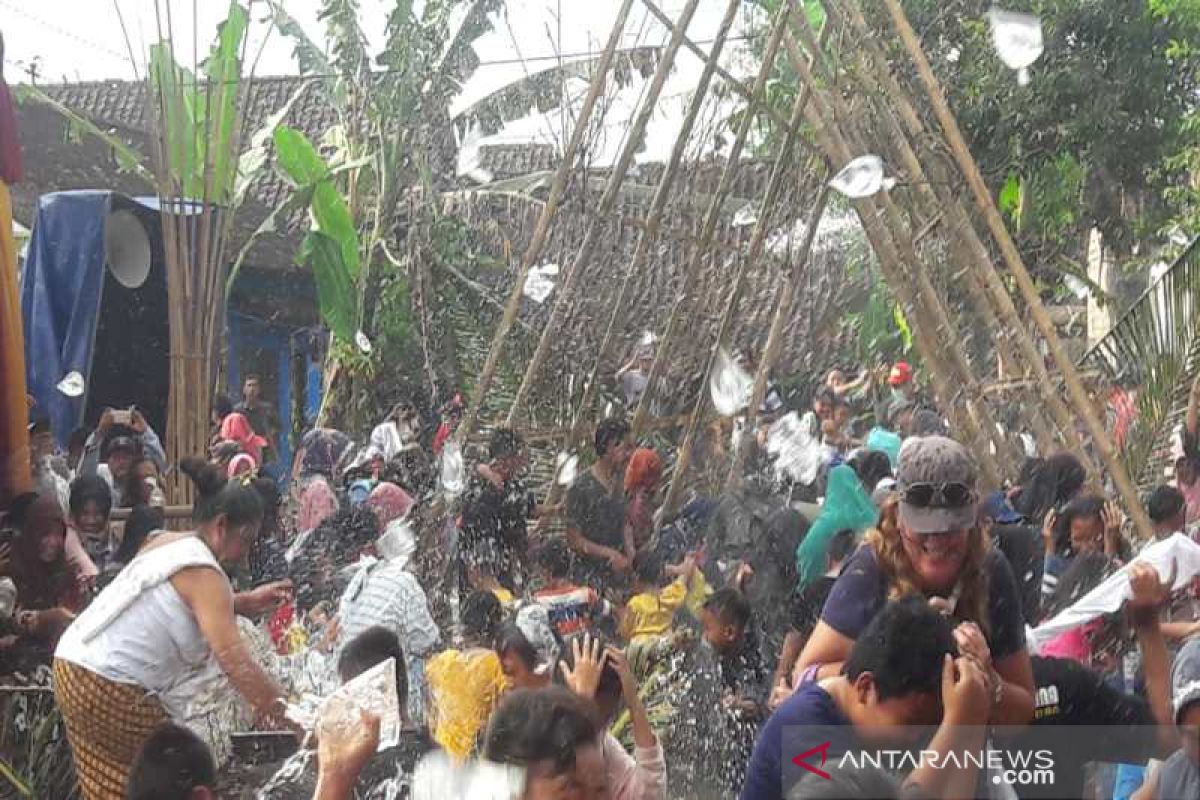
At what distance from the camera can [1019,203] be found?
181 inches

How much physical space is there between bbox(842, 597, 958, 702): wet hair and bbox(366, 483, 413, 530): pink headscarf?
291 centimetres

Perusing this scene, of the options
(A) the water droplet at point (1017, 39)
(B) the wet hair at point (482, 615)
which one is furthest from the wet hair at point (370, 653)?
(A) the water droplet at point (1017, 39)

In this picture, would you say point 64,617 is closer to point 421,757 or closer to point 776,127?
point 421,757

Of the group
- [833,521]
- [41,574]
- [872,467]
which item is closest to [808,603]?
[833,521]

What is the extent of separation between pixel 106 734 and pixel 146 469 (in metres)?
1.80

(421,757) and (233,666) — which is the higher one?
(233,666)

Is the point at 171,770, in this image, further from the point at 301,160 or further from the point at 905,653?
the point at 301,160

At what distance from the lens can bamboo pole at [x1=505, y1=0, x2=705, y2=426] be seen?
5211 millimetres

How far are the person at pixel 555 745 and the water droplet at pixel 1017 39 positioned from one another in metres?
2.37

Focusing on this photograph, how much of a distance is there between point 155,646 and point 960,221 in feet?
7.95

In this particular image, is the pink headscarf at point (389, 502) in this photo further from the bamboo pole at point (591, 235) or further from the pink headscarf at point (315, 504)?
the bamboo pole at point (591, 235)

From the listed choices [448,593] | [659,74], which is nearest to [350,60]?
[659,74]

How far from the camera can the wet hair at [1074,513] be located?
4.30 metres

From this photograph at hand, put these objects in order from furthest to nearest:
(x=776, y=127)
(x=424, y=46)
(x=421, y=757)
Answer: (x=424, y=46) → (x=776, y=127) → (x=421, y=757)
